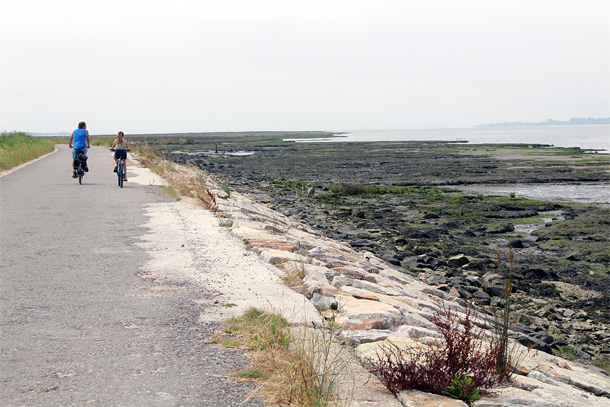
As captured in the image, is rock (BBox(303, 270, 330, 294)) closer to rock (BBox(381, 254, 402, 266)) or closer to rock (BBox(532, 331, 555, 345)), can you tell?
rock (BBox(532, 331, 555, 345))

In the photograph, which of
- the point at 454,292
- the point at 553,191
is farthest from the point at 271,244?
the point at 553,191

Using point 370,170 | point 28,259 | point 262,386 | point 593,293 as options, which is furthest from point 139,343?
point 370,170

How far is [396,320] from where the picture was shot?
16.8 feet

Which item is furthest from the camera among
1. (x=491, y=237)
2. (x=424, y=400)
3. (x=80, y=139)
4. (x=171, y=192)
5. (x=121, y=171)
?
(x=80, y=139)

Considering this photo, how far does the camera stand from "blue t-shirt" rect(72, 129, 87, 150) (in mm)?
18250

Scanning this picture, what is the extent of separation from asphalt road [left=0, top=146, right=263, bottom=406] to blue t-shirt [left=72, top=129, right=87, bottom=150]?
9369 millimetres

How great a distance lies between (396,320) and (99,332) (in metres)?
2.67

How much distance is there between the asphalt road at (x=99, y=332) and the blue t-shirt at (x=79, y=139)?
30.7 feet

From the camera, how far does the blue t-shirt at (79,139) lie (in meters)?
18.2

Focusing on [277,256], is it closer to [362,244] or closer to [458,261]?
[458,261]

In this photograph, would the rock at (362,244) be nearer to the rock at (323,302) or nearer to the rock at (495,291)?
the rock at (495,291)

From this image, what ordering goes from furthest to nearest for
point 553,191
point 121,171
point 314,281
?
point 553,191, point 121,171, point 314,281

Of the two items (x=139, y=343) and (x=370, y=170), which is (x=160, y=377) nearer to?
(x=139, y=343)

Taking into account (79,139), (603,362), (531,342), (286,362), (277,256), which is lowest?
(603,362)
